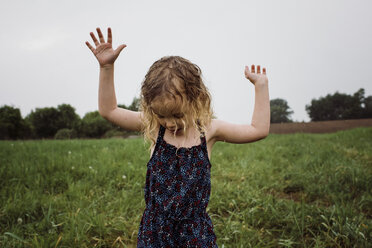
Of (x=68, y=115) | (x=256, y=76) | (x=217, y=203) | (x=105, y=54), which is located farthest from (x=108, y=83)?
(x=68, y=115)

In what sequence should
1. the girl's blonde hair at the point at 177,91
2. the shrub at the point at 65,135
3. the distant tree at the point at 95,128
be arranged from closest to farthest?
the girl's blonde hair at the point at 177,91
the shrub at the point at 65,135
the distant tree at the point at 95,128

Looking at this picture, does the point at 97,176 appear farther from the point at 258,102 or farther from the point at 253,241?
the point at 258,102

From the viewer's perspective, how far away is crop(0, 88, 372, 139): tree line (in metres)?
7.82

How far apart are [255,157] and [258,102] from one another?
378 cm

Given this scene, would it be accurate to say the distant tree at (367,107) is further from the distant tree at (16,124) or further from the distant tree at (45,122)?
the distant tree at (16,124)

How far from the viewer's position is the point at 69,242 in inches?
74.0

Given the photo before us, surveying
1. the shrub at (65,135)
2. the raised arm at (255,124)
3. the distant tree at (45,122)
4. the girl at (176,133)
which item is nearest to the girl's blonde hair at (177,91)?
the girl at (176,133)

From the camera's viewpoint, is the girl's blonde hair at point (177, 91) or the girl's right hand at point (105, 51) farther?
the girl's right hand at point (105, 51)

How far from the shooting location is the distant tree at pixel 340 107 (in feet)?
26.6

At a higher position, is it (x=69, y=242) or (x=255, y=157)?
(x=255, y=157)

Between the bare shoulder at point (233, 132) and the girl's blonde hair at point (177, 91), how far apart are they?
0.06 meters

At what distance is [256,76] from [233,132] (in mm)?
380

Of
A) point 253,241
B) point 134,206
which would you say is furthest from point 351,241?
point 134,206

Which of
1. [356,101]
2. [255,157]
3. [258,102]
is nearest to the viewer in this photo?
[258,102]
